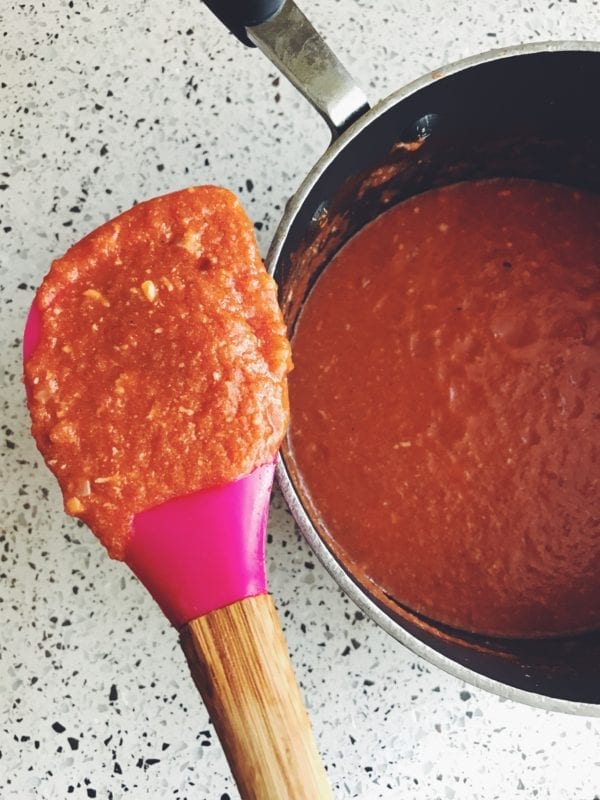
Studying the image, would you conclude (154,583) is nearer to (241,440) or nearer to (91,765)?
(241,440)

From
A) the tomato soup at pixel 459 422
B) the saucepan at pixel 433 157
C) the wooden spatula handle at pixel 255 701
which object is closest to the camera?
the wooden spatula handle at pixel 255 701

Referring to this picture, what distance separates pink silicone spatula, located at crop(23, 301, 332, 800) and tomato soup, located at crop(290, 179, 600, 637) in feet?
0.76

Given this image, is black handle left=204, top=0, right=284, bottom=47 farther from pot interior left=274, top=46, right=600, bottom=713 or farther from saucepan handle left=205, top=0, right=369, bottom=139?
pot interior left=274, top=46, right=600, bottom=713

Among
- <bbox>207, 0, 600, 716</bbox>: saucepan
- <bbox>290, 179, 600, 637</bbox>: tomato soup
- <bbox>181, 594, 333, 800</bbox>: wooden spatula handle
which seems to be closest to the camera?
<bbox>181, 594, 333, 800</bbox>: wooden spatula handle

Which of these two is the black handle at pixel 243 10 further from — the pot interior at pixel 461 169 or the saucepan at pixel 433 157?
the pot interior at pixel 461 169

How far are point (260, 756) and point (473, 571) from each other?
1.25 ft

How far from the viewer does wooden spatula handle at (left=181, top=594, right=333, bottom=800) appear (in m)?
0.71

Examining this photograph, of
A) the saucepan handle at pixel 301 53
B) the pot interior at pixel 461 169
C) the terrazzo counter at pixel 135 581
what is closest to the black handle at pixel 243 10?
the saucepan handle at pixel 301 53

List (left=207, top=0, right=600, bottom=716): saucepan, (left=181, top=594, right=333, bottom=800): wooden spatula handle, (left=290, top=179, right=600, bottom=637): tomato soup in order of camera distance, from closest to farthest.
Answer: (left=181, top=594, right=333, bottom=800): wooden spatula handle < (left=207, top=0, right=600, bottom=716): saucepan < (left=290, top=179, right=600, bottom=637): tomato soup

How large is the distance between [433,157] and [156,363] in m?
0.48

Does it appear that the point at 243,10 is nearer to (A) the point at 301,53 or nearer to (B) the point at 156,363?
(A) the point at 301,53

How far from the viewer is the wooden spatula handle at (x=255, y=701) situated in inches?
27.9

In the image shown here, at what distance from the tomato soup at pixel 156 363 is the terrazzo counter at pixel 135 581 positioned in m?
0.27

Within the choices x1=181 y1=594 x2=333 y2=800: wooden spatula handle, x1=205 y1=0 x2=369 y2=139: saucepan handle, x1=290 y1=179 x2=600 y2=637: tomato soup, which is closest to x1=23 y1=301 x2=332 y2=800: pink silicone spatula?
x1=181 y1=594 x2=333 y2=800: wooden spatula handle
